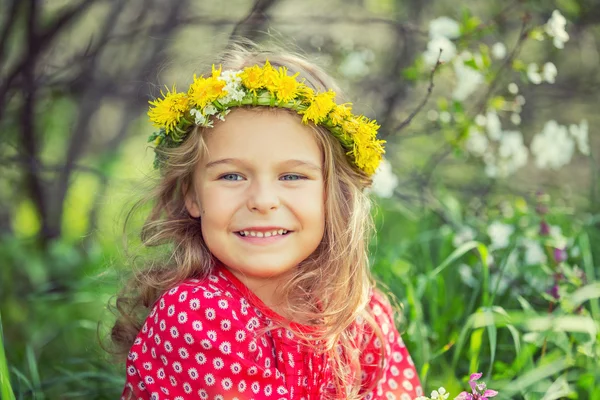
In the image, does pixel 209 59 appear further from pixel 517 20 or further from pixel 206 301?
pixel 517 20

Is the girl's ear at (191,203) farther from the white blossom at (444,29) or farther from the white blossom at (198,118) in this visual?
the white blossom at (444,29)

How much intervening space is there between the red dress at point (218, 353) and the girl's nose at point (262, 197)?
234 millimetres

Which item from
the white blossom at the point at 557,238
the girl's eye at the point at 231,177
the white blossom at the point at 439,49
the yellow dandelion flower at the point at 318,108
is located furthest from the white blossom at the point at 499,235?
the girl's eye at the point at 231,177

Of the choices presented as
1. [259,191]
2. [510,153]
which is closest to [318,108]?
[259,191]

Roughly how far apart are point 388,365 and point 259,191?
27.2 inches

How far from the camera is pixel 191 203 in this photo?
7.45 ft

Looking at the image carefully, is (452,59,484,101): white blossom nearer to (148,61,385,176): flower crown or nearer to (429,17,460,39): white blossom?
(429,17,460,39): white blossom

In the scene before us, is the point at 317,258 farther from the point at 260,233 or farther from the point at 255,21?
the point at 255,21

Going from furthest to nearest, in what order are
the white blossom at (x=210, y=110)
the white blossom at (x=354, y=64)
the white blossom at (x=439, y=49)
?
the white blossom at (x=354, y=64)
the white blossom at (x=439, y=49)
the white blossom at (x=210, y=110)

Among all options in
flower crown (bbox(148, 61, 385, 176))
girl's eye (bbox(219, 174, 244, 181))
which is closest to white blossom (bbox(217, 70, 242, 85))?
flower crown (bbox(148, 61, 385, 176))

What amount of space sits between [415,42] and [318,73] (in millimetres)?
2093

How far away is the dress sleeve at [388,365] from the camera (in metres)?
2.36

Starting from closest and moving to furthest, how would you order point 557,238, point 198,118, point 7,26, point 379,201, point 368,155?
point 198,118 < point 368,155 < point 557,238 < point 7,26 < point 379,201

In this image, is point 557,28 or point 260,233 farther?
point 557,28
